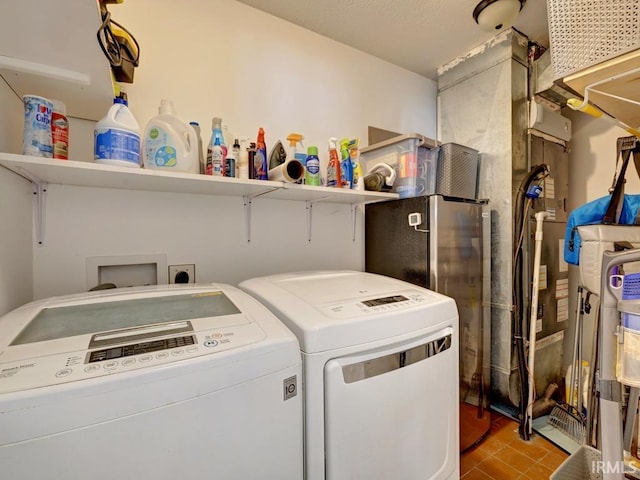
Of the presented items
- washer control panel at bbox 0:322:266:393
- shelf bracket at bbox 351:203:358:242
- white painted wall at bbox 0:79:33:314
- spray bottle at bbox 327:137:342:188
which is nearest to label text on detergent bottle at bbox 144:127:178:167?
white painted wall at bbox 0:79:33:314

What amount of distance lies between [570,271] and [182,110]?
3.09 meters

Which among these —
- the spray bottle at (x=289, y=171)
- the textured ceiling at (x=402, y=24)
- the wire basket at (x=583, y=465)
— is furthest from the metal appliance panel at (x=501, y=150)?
the spray bottle at (x=289, y=171)

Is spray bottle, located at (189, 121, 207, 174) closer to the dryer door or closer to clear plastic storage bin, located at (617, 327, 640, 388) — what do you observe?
the dryer door

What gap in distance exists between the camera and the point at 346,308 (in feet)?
3.22

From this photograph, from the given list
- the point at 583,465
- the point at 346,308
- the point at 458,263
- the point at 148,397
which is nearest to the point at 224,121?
the point at 346,308

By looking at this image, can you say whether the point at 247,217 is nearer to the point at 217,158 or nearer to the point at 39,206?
the point at 217,158

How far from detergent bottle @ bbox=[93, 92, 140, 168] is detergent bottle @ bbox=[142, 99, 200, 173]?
10 cm

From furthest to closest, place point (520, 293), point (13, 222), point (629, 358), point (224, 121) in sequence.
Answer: point (520, 293), point (224, 121), point (13, 222), point (629, 358)

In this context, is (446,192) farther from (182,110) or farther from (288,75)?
(182,110)

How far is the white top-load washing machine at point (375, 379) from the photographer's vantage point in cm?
84

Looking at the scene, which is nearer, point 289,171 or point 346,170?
point 289,171

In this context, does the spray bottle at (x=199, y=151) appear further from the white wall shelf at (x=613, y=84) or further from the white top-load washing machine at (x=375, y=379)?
the white wall shelf at (x=613, y=84)

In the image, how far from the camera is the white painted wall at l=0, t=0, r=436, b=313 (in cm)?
128

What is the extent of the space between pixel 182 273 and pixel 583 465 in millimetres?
2031
